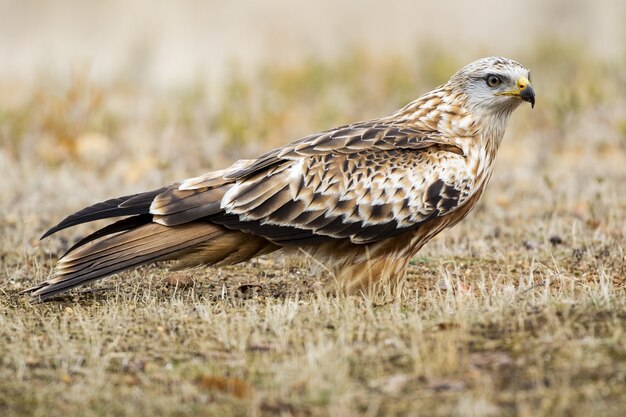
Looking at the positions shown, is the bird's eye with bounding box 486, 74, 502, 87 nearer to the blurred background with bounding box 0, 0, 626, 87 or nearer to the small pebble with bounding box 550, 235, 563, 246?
the small pebble with bounding box 550, 235, 563, 246

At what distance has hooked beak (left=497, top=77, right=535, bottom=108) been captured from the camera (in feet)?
23.5

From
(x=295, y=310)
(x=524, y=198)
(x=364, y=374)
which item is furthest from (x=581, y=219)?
(x=364, y=374)

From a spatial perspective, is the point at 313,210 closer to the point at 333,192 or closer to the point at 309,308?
the point at 333,192

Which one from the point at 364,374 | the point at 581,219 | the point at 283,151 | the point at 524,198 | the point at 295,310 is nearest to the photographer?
A: the point at 364,374

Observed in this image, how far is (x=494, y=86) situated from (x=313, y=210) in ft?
5.70

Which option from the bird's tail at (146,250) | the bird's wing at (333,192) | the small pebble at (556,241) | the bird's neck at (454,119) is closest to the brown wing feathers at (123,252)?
the bird's tail at (146,250)

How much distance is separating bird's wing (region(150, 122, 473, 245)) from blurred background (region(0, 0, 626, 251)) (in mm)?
2354

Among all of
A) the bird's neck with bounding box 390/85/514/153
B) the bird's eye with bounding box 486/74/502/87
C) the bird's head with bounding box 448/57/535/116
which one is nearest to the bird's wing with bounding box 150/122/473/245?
the bird's neck with bounding box 390/85/514/153

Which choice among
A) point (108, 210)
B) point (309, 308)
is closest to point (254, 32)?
point (108, 210)

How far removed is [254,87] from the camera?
15836 millimetres

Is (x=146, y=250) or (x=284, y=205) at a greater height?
(x=284, y=205)

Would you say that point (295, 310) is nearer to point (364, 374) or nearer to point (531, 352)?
point (364, 374)

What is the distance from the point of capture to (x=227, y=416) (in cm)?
423

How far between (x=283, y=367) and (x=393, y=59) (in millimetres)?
12527
